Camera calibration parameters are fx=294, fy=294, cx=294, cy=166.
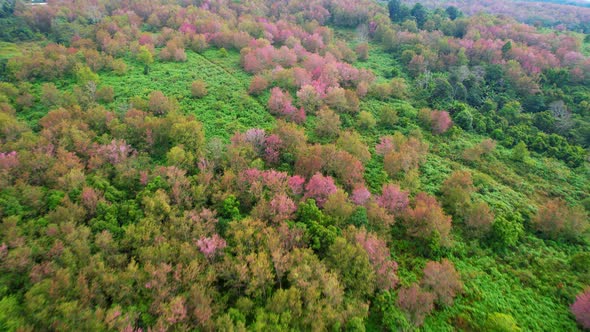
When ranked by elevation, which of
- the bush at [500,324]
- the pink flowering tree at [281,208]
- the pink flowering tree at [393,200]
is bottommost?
the bush at [500,324]

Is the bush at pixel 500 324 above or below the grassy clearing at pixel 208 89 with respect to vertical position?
above

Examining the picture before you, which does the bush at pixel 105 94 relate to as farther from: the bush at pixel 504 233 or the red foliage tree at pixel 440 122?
the bush at pixel 504 233

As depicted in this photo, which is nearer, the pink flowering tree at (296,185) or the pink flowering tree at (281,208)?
the pink flowering tree at (281,208)

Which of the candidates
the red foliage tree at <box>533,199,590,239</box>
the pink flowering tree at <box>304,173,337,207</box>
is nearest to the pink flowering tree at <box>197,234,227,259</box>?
the pink flowering tree at <box>304,173,337,207</box>

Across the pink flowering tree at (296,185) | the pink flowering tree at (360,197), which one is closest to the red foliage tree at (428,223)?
the pink flowering tree at (360,197)

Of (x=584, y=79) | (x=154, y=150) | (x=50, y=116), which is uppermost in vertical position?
(x=584, y=79)

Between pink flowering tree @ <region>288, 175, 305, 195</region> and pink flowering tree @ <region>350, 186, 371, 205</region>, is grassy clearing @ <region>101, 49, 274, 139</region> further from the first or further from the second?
pink flowering tree @ <region>350, 186, 371, 205</region>

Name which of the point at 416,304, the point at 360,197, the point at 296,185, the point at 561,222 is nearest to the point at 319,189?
the point at 296,185

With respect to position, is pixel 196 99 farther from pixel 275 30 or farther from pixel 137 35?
pixel 275 30

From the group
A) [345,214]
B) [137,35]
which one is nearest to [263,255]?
[345,214]
